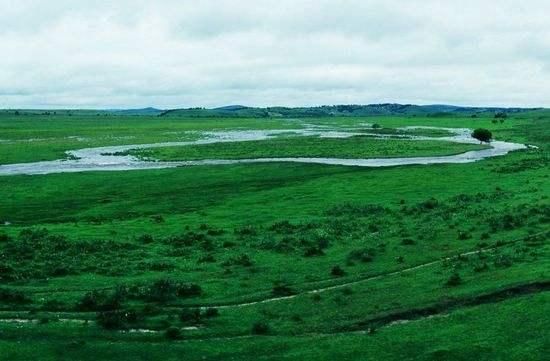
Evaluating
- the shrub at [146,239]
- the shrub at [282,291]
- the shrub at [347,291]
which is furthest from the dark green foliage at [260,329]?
the shrub at [146,239]

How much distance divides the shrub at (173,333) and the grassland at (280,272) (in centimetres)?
8

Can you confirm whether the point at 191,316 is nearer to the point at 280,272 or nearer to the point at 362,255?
the point at 280,272

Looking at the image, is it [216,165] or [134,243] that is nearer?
[134,243]

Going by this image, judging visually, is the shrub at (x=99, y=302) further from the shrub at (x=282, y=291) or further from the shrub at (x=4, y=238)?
the shrub at (x=4, y=238)

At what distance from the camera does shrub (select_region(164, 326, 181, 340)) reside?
23458 mm

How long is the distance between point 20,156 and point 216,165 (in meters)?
40.0

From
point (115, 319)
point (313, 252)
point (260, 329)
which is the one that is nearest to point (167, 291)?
point (115, 319)

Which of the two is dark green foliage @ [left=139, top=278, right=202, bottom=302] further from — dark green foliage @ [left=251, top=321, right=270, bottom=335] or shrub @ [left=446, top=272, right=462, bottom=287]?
shrub @ [left=446, top=272, right=462, bottom=287]

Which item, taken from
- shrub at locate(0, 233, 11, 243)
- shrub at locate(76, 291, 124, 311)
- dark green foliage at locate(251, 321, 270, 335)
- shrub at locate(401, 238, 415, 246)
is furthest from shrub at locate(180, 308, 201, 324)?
shrub at locate(0, 233, 11, 243)

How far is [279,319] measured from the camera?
2567cm

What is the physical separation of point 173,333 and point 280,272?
11192 mm

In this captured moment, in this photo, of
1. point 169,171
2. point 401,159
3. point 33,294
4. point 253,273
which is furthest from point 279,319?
point 401,159

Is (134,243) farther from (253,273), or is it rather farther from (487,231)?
(487,231)

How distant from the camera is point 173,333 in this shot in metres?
23.6
